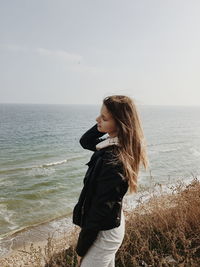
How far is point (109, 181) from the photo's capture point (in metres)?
2.15

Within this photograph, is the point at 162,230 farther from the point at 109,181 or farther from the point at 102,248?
the point at 109,181

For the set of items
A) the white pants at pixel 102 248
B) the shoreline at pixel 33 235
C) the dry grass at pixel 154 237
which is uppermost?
the white pants at pixel 102 248

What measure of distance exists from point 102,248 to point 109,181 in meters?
0.63

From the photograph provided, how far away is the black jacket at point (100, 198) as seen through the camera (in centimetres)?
216

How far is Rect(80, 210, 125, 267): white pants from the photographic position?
230 cm

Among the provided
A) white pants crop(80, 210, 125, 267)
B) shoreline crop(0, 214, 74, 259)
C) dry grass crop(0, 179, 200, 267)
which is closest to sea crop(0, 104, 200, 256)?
shoreline crop(0, 214, 74, 259)

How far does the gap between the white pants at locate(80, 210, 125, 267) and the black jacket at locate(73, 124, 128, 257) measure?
5cm

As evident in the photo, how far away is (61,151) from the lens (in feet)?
88.0

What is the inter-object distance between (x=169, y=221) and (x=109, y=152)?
125 inches

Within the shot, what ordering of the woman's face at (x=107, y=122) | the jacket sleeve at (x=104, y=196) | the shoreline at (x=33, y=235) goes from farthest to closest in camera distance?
the shoreline at (x=33, y=235), the woman's face at (x=107, y=122), the jacket sleeve at (x=104, y=196)

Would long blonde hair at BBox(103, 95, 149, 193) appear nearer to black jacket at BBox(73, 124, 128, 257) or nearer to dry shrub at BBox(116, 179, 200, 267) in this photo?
black jacket at BBox(73, 124, 128, 257)

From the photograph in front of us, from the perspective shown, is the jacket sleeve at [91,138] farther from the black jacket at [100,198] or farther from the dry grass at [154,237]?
the dry grass at [154,237]

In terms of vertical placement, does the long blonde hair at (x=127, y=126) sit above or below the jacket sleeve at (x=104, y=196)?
above

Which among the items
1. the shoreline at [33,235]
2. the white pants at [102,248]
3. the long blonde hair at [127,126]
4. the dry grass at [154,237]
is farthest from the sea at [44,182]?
the white pants at [102,248]
